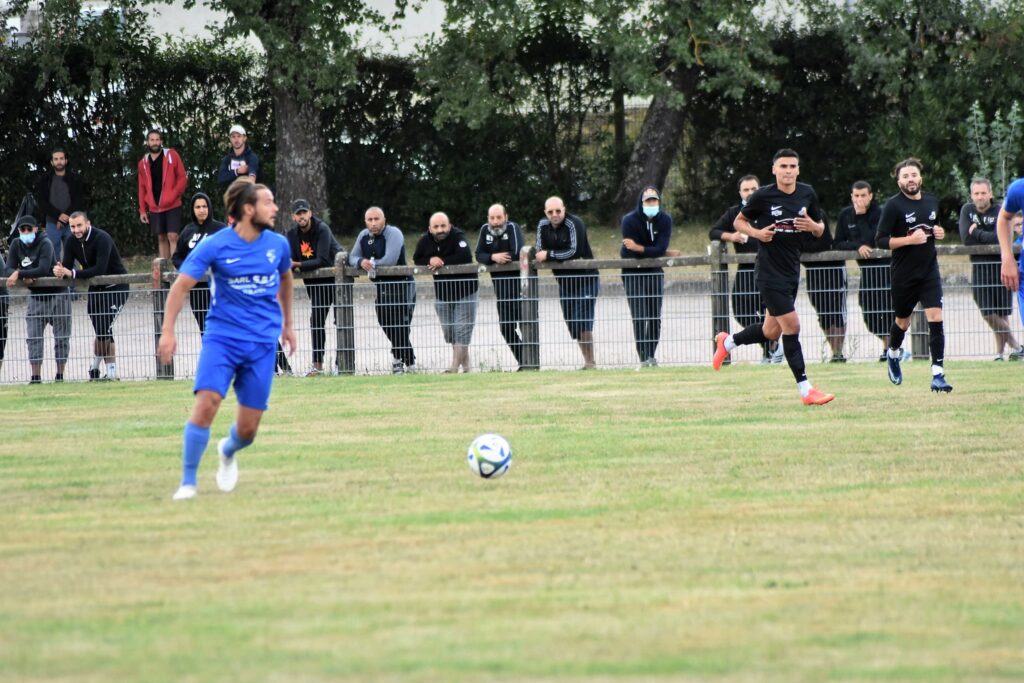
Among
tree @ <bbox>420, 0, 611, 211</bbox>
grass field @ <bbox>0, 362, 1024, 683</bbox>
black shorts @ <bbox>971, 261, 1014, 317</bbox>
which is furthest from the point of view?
tree @ <bbox>420, 0, 611, 211</bbox>

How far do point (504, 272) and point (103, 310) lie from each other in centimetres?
472

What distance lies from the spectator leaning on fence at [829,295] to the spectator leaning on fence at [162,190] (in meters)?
9.48

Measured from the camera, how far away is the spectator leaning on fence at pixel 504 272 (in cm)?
1789

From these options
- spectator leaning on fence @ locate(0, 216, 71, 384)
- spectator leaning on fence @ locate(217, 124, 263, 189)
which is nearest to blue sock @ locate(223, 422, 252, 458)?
spectator leaning on fence @ locate(0, 216, 71, 384)

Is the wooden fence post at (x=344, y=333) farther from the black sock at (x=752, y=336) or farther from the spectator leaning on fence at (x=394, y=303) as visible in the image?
the black sock at (x=752, y=336)

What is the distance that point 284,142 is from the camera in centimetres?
2870

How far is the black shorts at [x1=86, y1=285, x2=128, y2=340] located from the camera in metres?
18.6

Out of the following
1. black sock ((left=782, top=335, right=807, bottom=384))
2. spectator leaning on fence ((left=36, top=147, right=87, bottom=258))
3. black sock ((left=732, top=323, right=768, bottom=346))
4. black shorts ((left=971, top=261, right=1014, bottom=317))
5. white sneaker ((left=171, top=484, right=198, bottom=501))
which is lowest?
white sneaker ((left=171, top=484, right=198, bottom=501))

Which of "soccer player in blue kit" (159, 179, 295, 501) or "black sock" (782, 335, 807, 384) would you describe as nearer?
"soccer player in blue kit" (159, 179, 295, 501)

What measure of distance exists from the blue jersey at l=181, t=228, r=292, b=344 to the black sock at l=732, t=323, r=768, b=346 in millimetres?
6023

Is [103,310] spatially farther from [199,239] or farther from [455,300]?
[455,300]

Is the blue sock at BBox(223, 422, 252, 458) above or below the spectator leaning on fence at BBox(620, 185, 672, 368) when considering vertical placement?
below

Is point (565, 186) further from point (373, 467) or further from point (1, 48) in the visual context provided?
point (373, 467)

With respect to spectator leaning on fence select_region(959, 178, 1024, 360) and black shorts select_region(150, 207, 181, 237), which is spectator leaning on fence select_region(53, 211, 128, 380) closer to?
black shorts select_region(150, 207, 181, 237)
